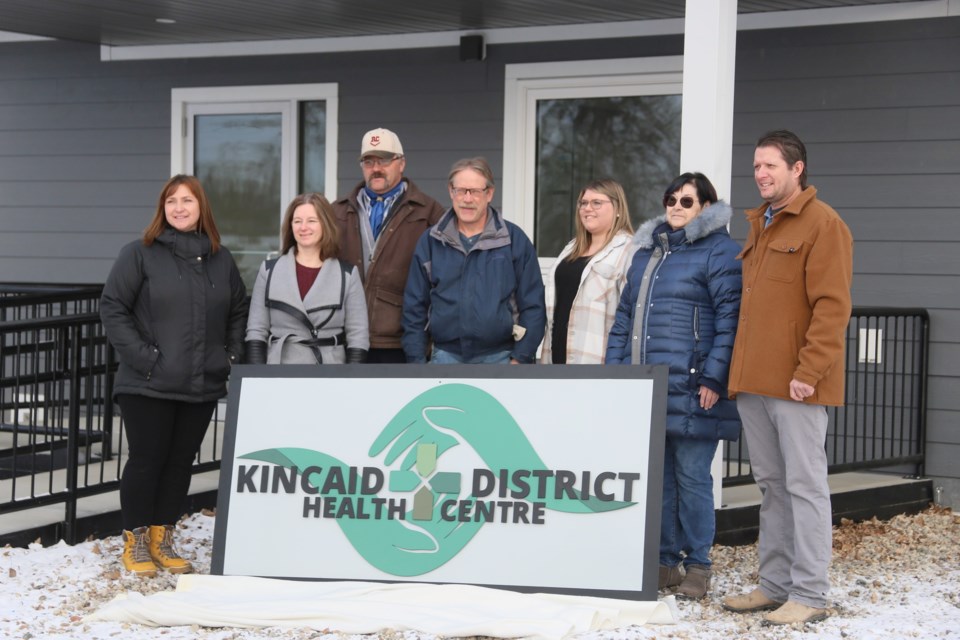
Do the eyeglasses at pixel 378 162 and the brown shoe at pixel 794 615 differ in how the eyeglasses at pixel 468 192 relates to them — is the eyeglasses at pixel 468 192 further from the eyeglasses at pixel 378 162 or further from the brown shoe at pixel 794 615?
the brown shoe at pixel 794 615

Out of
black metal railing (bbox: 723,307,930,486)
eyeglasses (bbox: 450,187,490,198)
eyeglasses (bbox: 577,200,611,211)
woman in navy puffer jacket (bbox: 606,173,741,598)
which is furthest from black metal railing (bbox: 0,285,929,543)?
eyeglasses (bbox: 450,187,490,198)

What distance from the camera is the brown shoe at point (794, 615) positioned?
13.2ft

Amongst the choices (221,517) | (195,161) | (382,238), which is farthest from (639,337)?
(195,161)

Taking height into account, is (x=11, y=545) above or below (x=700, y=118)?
below

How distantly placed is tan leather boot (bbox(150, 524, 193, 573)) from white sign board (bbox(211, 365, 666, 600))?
17.4 inches

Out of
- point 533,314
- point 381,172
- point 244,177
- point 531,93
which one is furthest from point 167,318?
point 244,177

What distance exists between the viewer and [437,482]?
4273mm

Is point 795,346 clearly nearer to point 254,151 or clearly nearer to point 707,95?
point 707,95

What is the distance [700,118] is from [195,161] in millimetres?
4521

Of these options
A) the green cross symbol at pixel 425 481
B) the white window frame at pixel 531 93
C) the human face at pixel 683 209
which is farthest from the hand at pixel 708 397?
the white window frame at pixel 531 93

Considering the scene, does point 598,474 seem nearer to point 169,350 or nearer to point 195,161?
point 169,350

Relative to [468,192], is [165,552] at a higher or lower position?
lower

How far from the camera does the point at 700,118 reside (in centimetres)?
509

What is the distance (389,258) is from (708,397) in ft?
4.88
